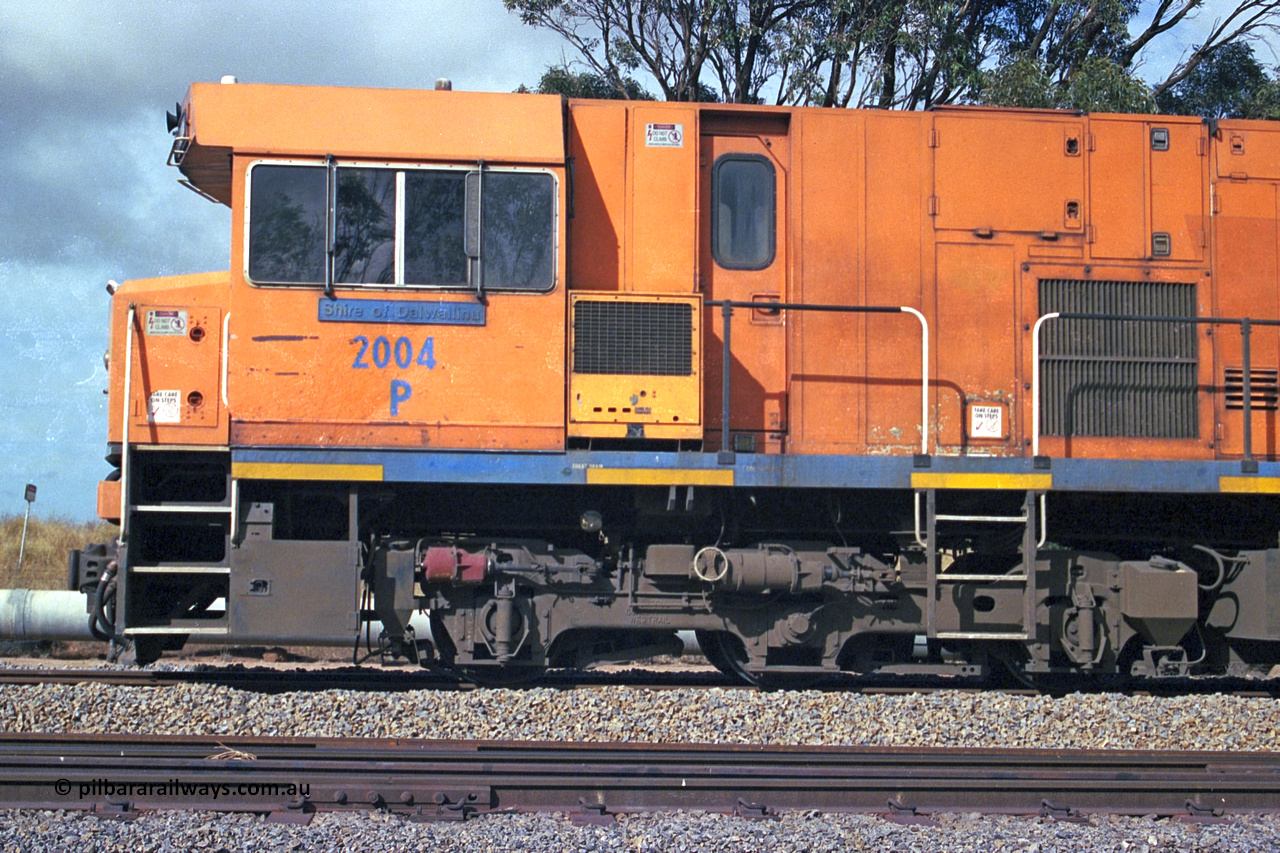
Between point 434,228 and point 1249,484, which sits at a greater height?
point 434,228

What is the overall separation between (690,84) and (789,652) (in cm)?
1168

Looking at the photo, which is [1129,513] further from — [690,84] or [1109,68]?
[690,84]

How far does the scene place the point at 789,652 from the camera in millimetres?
7375

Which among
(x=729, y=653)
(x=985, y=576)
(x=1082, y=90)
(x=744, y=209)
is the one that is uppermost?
(x=1082, y=90)

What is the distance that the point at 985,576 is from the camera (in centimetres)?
656

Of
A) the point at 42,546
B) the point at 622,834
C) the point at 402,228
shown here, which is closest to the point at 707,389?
the point at 402,228

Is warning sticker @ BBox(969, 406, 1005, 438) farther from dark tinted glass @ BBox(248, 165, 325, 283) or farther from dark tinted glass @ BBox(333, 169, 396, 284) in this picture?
dark tinted glass @ BBox(248, 165, 325, 283)

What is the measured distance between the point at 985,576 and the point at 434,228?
424 cm

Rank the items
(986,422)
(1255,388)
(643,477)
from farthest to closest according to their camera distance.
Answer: (1255,388) < (986,422) < (643,477)

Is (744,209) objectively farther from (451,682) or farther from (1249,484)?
(451,682)

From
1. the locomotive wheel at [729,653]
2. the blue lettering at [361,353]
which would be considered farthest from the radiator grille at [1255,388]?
→ the blue lettering at [361,353]

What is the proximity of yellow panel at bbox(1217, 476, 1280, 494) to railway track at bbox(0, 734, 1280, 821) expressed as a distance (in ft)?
6.36

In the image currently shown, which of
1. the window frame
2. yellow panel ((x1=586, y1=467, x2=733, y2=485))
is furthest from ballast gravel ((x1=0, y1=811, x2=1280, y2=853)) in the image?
the window frame

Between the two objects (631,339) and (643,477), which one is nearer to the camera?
(643,477)
